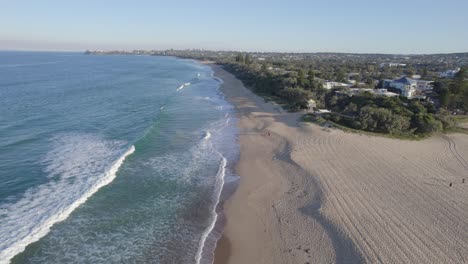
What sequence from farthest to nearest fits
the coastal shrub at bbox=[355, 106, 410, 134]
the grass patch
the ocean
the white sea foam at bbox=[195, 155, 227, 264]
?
1. the coastal shrub at bbox=[355, 106, 410, 134]
2. the grass patch
3. the ocean
4. the white sea foam at bbox=[195, 155, 227, 264]

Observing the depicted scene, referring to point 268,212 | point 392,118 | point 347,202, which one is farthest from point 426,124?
point 268,212

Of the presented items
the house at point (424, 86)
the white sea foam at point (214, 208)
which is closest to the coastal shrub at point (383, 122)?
the white sea foam at point (214, 208)

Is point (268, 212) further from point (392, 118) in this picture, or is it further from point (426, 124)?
point (426, 124)

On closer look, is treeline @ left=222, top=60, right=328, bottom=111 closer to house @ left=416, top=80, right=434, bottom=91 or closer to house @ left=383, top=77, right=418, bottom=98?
house @ left=383, top=77, right=418, bottom=98

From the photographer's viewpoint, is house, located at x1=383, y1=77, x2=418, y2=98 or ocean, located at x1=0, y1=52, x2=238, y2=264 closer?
ocean, located at x1=0, y1=52, x2=238, y2=264

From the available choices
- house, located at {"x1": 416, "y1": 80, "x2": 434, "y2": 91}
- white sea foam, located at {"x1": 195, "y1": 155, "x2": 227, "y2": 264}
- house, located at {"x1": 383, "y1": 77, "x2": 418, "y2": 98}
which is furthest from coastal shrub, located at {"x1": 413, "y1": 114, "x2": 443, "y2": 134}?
house, located at {"x1": 416, "y1": 80, "x2": 434, "y2": 91}

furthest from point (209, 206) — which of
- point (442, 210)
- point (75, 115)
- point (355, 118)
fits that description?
point (75, 115)
